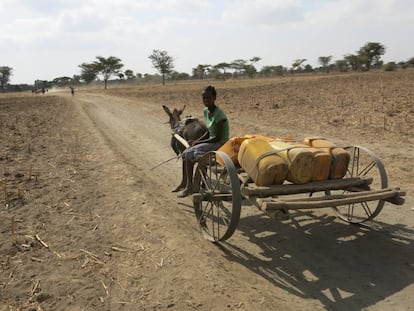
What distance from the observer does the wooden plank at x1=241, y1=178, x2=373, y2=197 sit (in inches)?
164

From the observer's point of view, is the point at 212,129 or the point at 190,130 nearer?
the point at 212,129

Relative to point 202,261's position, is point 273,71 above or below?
above

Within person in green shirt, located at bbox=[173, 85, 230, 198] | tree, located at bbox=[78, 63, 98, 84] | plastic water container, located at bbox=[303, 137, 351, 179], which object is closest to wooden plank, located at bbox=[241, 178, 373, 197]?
plastic water container, located at bbox=[303, 137, 351, 179]

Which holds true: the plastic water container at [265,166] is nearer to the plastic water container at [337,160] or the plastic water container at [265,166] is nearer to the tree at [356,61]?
the plastic water container at [337,160]

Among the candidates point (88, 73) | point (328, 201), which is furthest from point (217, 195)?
point (88, 73)

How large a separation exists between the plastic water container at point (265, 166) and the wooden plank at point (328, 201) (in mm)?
345

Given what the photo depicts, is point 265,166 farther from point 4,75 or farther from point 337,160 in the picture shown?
point 4,75

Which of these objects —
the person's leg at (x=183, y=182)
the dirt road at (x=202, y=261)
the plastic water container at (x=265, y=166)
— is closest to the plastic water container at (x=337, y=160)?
the plastic water container at (x=265, y=166)

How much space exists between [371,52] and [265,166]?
72840 millimetres

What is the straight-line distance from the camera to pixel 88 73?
94.2m

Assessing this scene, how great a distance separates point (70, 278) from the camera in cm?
391

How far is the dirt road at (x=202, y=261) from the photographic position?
3619 millimetres

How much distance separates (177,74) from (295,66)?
31.5m

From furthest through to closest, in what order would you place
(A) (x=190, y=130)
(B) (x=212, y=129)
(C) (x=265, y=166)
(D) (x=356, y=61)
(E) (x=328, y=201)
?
1. (D) (x=356, y=61)
2. (A) (x=190, y=130)
3. (B) (x=212, y=129)
4. (C) (x=265, y=166)
5. (E) (x=328, y=201)
